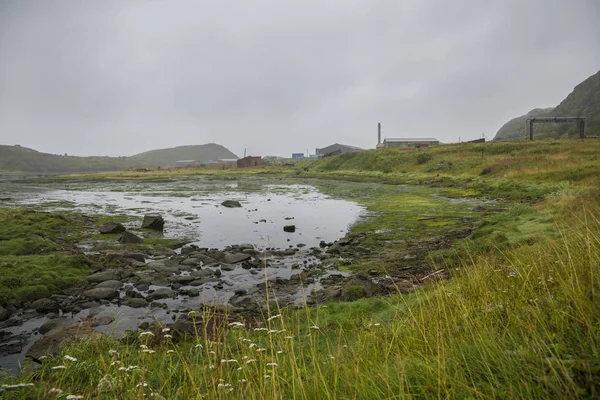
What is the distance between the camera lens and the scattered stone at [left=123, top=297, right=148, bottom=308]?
1184 centimetres

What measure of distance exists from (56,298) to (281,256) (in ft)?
31.5

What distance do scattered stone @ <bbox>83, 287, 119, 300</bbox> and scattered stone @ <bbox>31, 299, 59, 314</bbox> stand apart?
1.05 m

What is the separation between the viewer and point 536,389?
106 inches

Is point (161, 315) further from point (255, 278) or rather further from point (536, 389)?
point (536, 389)

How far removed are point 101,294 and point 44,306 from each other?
1.66 meters

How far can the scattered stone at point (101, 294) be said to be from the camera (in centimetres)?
1240

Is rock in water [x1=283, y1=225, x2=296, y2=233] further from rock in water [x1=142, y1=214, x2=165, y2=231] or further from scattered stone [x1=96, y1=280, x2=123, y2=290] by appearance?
scattered stone [x1=96, y1=280, x2=123, y2=290]

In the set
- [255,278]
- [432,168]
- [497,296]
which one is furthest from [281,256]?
[432,168]

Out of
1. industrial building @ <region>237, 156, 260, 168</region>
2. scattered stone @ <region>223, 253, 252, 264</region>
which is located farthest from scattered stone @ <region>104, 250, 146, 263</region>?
industrial building @ <region>237, 156, 260, 168</region>

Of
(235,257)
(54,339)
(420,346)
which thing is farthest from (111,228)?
(420,346)

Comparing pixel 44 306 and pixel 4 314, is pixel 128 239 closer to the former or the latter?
pixel 44 306

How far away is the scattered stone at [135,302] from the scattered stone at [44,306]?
6.88 ft

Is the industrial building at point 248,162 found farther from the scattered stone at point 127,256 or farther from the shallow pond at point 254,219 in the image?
the scattered stone at point 127,256

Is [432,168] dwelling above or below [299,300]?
above
